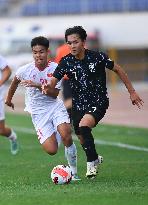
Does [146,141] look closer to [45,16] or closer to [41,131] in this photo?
[41,131]

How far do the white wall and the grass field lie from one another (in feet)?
70.6

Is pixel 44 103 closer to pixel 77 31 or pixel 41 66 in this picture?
pixel 41 66

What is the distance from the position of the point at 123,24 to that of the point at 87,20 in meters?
1.70

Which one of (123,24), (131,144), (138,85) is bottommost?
(138,85)

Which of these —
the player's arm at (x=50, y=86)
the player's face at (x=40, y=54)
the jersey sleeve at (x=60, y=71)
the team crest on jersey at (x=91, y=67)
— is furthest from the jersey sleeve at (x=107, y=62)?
the player's face at (x=40, y=54)

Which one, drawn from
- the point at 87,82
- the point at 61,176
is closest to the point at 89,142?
the point at 61,176

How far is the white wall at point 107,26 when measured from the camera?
4244 cm

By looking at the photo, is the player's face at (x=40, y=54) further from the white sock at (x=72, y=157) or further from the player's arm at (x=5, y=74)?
the player's arm at (x=5, y=74)

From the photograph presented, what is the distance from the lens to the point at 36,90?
43.5 ft

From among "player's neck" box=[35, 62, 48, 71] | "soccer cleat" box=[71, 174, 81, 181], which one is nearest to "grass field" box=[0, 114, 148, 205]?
"soccer cleat" box=[71, 174, 81, 181]

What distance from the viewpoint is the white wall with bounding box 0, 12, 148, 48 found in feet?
139

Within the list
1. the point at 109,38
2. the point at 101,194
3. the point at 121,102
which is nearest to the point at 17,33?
the point at 109,38

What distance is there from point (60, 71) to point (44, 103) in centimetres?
91

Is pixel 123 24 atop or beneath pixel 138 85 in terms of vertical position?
atop
